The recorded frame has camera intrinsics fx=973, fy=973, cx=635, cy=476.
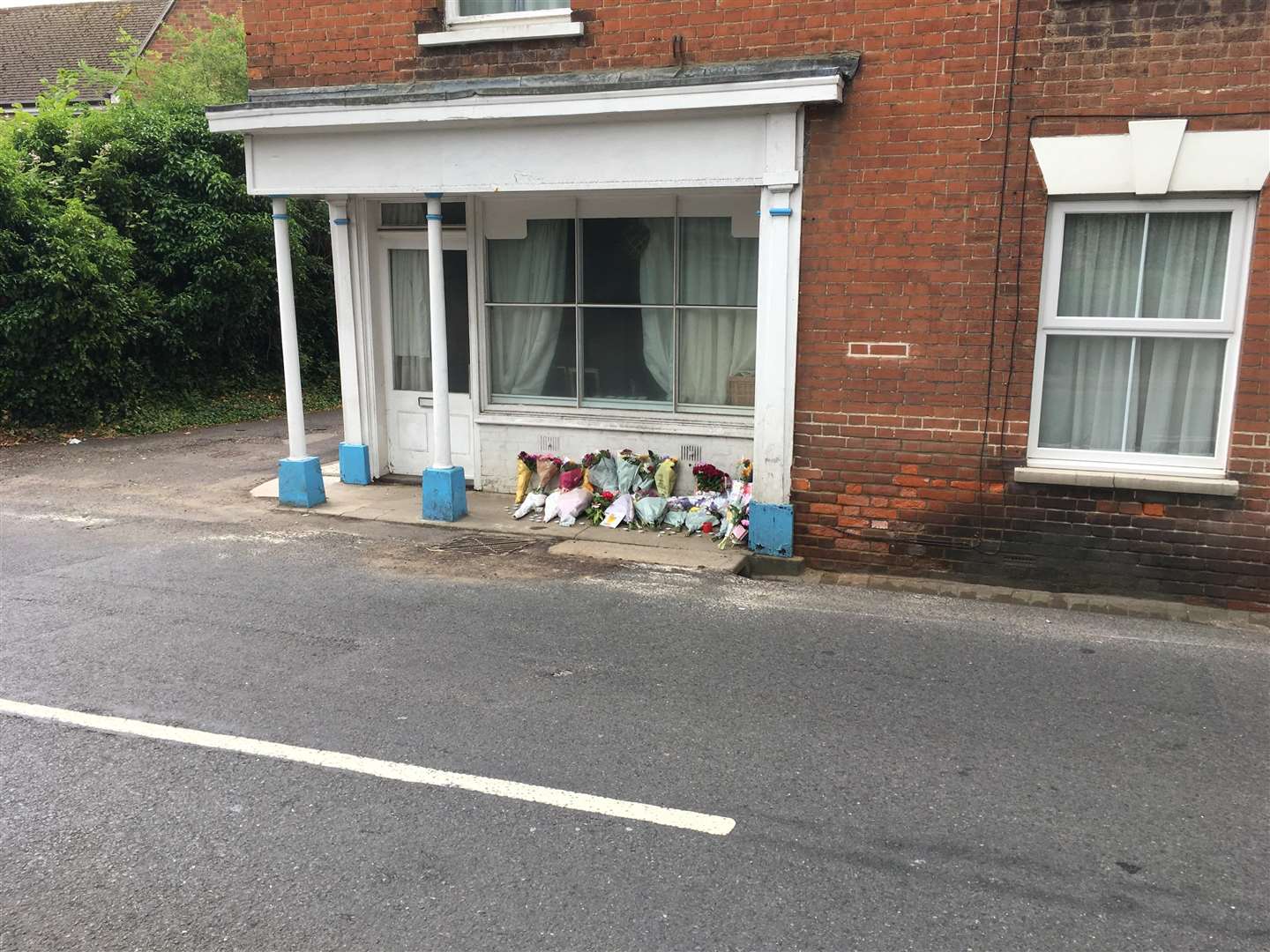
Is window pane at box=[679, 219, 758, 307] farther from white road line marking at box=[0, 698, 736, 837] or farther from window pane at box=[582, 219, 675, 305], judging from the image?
white road line marking at box=[0, 698, 736, 837]

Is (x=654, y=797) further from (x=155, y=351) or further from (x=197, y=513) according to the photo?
(x=155, y=351)

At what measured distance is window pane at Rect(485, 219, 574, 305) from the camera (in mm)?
9383

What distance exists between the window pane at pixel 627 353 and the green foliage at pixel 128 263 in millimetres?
7792

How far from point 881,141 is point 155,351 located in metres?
12.2

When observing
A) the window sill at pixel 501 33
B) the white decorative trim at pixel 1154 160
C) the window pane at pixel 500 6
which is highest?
the window pane at pixel 500 6

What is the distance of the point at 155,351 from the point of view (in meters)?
15.0

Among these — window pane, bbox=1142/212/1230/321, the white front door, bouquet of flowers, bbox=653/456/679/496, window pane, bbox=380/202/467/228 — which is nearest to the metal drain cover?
bouquet of flowers, bbox=653/456/679/496

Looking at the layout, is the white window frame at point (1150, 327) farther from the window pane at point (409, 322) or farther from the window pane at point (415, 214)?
the window pane at point (409, 322)

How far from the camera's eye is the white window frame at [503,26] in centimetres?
782

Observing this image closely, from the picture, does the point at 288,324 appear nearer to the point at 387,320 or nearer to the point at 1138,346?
the point at 387,320

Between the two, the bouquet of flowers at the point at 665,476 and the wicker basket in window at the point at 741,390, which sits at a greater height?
the wicker basket in window at the point at 741,390

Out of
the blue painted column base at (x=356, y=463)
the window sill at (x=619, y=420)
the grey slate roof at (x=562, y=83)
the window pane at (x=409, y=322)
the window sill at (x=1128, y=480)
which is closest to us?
the window sill at (x=1128, y=480)

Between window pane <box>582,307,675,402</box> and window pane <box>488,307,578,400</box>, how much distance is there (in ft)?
0.55

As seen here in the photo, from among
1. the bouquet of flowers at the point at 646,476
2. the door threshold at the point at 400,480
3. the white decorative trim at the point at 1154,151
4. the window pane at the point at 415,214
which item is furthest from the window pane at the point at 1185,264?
the door threshold at the point at 400,480
